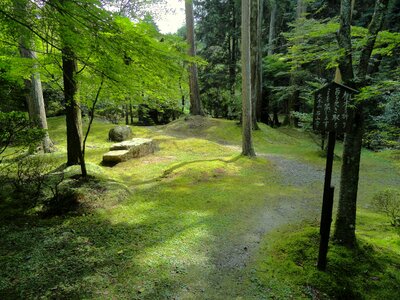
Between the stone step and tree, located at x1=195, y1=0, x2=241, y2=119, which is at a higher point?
tree, located at x1=195, y1=0, x2=241, y2=119

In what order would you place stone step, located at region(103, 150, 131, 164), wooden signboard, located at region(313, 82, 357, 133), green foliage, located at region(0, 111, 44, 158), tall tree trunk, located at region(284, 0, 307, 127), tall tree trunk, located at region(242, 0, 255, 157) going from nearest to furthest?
wooden signboard, located at region(313, 82, 357, 133), green foliage, located at region(0, 111, 44, 158), stone step, located at region(103, 150, 131, 164), tall tree trunk, located at region(242, 0, 255, 157), tall tree trunk, located at region(284, 0, 307, 127)

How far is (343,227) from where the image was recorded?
3.68m

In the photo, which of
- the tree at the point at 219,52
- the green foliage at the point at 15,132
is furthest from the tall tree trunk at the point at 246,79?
the tree at the point at 219,52

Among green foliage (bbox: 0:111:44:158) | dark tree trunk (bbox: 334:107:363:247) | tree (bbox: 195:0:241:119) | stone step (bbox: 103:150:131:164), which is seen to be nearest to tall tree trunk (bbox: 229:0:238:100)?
tree (bbox: 195:0:241:119)

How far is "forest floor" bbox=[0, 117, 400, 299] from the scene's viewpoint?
2.97 metres

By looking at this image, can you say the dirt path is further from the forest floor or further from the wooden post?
the wooden post

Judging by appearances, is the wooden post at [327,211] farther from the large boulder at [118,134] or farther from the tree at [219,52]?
the tree at [219,52]

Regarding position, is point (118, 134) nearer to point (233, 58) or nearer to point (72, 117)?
point (72, 117)

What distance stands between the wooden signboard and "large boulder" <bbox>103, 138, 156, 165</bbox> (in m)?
6.69

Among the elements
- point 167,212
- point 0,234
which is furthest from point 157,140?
point 0,234

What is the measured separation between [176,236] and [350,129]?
304 cm

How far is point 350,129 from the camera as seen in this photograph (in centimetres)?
315

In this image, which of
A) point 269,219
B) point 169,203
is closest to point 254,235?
point 269,219

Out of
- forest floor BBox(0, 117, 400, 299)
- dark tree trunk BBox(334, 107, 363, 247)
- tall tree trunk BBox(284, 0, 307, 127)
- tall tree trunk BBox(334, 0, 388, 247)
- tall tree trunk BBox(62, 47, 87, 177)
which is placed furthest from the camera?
tall tree trunk BBox(284, 0, 307, 127)
